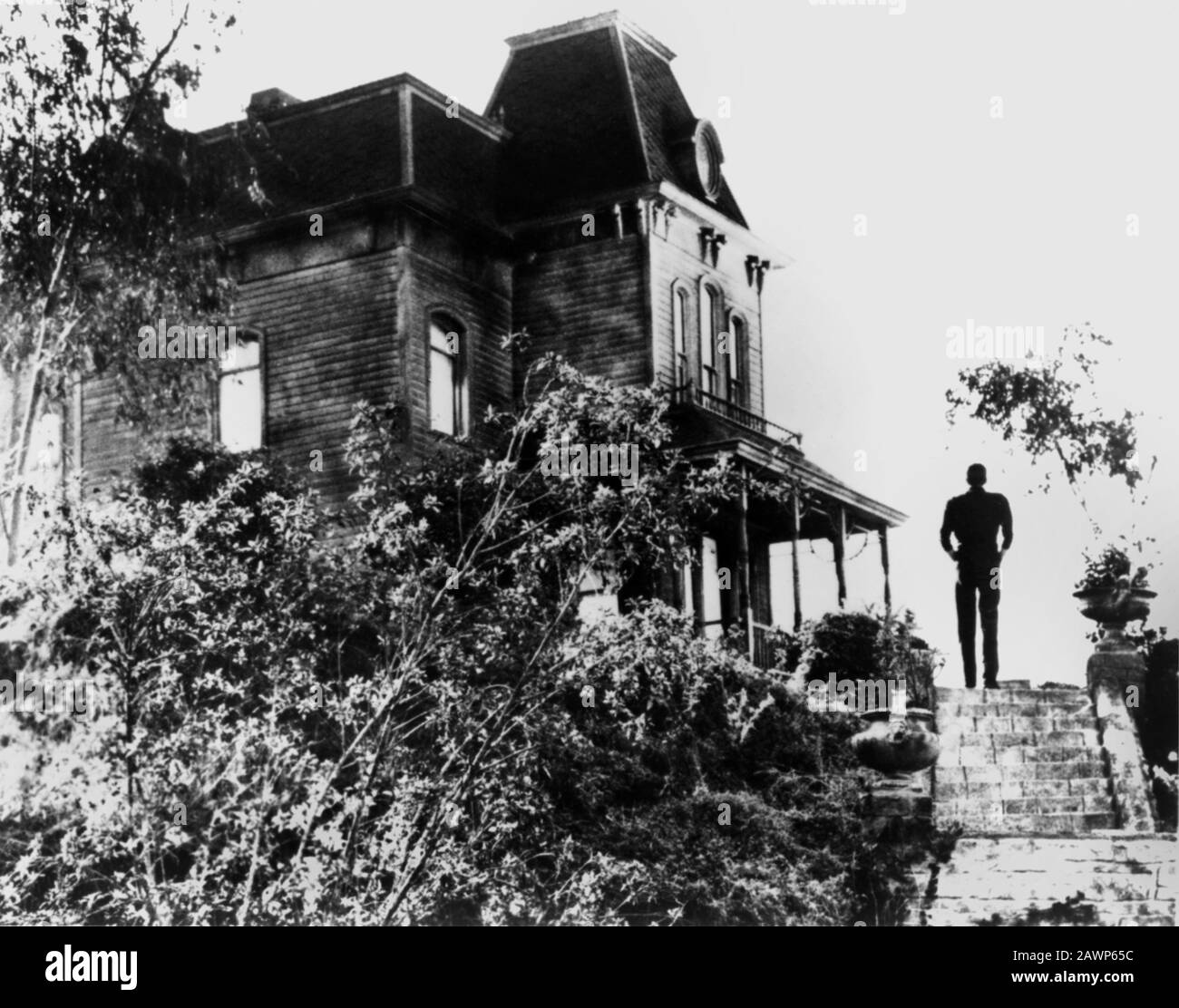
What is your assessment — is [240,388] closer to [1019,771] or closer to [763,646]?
[763,646]

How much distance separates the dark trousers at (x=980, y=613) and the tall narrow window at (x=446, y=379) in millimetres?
3115

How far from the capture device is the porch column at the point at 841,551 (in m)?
9.68

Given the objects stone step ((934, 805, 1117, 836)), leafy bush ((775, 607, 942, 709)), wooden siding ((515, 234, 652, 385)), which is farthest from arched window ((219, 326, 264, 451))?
stone step ((934, 805, 1117, 836))

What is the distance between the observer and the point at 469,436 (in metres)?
9.77

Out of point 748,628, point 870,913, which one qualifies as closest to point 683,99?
point 748,628

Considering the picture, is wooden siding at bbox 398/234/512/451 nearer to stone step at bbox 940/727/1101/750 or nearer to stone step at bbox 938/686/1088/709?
stone step at bbox 938/686/1088/709

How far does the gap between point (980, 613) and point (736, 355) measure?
318cm

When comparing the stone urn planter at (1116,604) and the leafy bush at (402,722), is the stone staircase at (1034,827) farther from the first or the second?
the stone urn planter at (1116,604)

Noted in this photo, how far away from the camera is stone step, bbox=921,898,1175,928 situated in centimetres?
783

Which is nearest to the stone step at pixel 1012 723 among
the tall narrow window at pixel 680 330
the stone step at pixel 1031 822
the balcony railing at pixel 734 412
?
the stone step at pixel 1031 822

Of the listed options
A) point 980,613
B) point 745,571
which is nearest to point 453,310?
point 745,571

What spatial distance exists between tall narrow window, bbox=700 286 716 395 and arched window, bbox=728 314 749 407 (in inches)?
5.5

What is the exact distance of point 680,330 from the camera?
11750mm

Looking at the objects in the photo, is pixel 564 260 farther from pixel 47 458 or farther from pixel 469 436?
pixel 47 458
